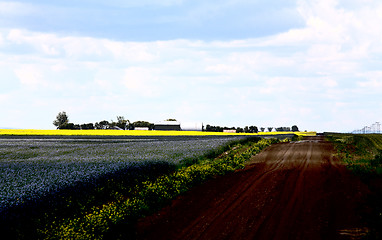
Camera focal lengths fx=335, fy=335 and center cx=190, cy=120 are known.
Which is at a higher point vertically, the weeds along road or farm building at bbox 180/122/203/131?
farm building at bbox 180/122/203/131

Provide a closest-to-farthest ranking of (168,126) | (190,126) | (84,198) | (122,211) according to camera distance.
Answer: (122,211), (84,198), (168,126), (190,126)

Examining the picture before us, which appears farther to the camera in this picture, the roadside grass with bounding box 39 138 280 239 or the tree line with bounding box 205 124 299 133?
the tree line with bounding box 205 124 299 133

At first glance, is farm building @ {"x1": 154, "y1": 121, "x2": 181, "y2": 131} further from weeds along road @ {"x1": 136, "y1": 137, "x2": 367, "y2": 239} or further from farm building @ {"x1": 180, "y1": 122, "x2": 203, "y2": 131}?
weeds along road @ {"x1": 136, "y1": 137, "x2": 367, "y2": 239}

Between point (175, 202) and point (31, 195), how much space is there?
5954 millimetres

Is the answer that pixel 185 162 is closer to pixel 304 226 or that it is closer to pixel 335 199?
pixel 335 199

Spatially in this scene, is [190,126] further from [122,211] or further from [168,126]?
[122,211]

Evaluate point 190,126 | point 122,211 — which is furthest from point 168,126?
point 122,211

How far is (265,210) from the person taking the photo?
43.1 feet

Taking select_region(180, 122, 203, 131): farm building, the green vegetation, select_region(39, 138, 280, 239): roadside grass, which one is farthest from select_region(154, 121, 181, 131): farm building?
select_region(39, 138, 280, 239): roadside grass

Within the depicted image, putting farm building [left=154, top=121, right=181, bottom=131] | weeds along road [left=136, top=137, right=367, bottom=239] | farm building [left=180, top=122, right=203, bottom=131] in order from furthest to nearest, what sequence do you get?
farm building [left=180, top=122, right=203, bottom=131]
farm building [left=154, top=121, right=181, bottom=131]
weeds along road [left=136, top=137, right=367, bottom=239]

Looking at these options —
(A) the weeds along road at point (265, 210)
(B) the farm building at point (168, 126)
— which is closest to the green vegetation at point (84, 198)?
(A) the weeds along road at point (265, 210)

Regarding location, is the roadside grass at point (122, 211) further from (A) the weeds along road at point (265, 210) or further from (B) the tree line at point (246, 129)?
(B) the tree line at point (246, 129)

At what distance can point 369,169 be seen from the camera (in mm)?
22391

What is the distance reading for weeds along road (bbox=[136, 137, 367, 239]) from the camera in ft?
36.2
